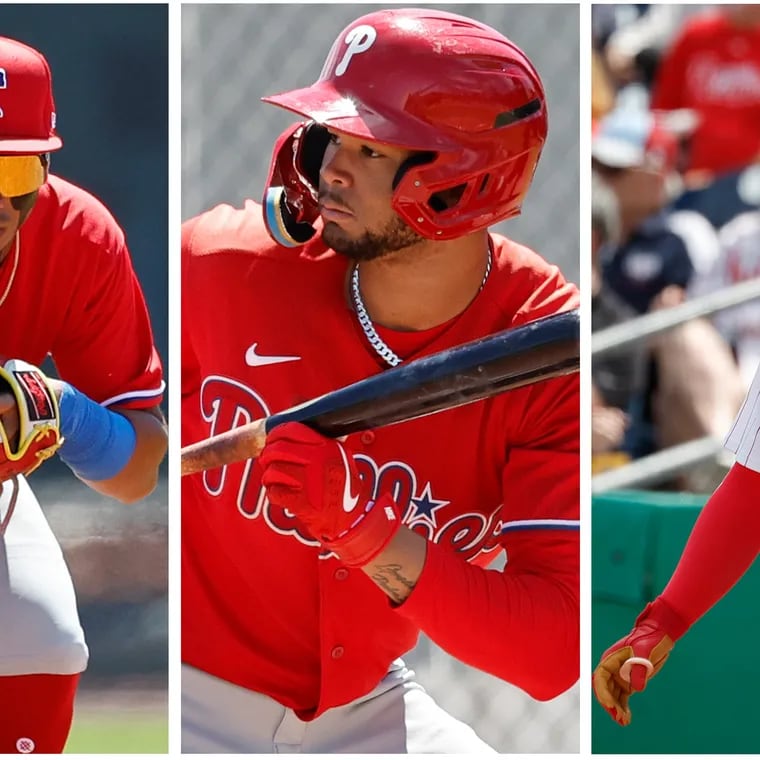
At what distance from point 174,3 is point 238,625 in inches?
40.3

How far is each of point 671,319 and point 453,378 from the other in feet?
4.45

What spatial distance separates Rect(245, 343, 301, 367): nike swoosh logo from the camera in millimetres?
2451

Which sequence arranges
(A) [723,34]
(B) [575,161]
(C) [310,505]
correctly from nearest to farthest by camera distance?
1. (C) [310,505]
2. (B) [575,161]
3. (A) [723,34]

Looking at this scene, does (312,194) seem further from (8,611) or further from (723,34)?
(723,34)

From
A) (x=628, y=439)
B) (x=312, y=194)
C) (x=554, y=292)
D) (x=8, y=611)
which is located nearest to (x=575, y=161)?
(x=554, y=292)

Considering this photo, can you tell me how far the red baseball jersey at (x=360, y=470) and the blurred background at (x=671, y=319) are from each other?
557mm

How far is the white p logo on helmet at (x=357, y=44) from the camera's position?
7.55 ft

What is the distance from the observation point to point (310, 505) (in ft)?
7.02

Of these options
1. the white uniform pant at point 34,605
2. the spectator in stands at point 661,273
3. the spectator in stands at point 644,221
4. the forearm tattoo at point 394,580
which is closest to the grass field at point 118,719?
the white uniform pant at point 34,605

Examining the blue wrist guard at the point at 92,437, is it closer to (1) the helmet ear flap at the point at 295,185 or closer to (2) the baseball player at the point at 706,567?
(1) the helmet ear flap at the point at 295,185

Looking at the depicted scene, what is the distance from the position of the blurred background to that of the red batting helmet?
946 millimetres

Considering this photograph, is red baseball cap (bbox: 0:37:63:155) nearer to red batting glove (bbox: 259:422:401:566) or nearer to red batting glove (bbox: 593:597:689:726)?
red batting glove (bbox: 259:422:401:566)

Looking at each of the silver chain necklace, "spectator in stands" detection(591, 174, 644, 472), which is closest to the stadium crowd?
"spectator in stands" detection(591, 174, 644, 472)

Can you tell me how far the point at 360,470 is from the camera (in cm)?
239
